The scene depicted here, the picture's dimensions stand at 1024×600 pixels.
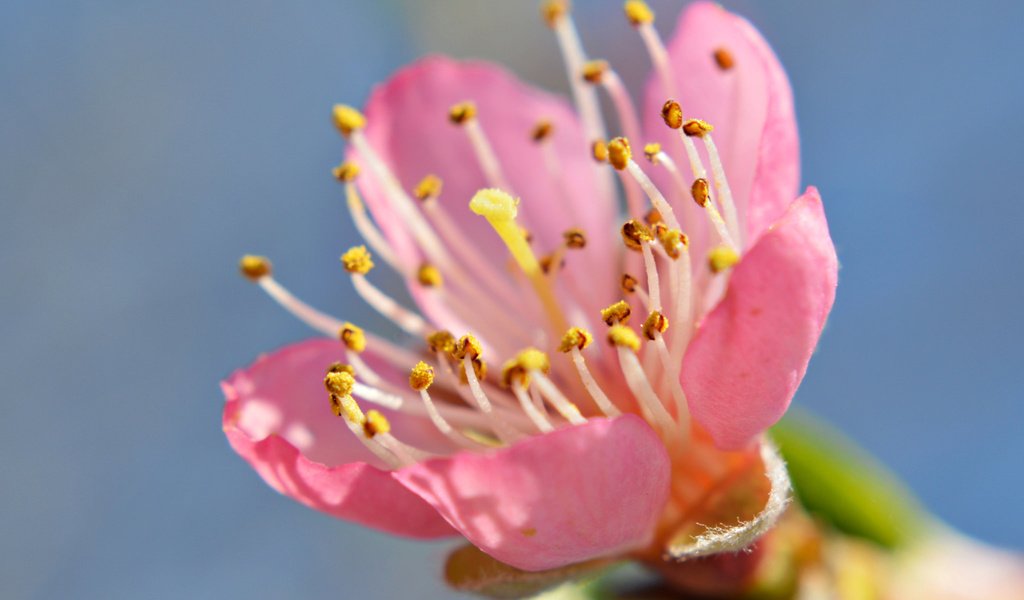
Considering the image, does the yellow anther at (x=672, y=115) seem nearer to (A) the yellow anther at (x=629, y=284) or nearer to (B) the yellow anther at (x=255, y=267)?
(A) the yellow anther at (x=629, y=284)

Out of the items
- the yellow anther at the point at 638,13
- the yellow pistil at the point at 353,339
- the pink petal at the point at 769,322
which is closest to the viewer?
the pink petal at the point at 769,322

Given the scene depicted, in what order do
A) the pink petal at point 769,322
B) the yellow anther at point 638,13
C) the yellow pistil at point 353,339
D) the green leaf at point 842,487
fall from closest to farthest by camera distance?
1. the pink petal at point 769,322
2. the yellow pistil at point 353,339
3. the yellow anther at point 638,13
4. the green leaf at point 842,487

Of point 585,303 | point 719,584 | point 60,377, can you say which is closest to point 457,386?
point 585,303

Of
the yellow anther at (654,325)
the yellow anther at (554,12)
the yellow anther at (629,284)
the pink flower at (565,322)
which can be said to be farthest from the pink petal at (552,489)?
the yellow anther at (554,12)

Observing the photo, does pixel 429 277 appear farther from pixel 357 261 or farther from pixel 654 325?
pixel 654 325

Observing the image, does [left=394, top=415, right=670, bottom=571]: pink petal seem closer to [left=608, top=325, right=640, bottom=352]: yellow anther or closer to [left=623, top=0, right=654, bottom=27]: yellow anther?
[left=608, top=325, right=640, bottom=352]: yellow anther

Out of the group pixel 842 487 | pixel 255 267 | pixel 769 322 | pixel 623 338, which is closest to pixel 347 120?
pixel 255 267

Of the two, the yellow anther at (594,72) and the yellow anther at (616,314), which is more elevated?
the yellow anther at (594,72)
